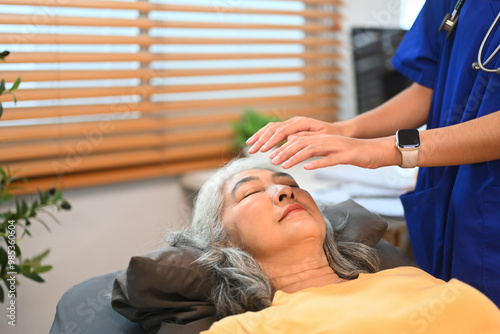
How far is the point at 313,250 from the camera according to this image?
1428mm

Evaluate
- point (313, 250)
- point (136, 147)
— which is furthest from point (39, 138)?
point (313, 250)

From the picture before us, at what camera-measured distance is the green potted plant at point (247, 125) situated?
8.77ft

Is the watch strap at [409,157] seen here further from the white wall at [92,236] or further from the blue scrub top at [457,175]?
the white wall at [92,236]

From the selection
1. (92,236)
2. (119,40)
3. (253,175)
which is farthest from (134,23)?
(253,175)

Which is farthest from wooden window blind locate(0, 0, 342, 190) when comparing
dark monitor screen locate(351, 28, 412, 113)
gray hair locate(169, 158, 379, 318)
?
gray hair locate(169, 158, 379, 318)

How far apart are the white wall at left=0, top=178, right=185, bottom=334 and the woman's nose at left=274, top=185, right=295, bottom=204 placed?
82cm

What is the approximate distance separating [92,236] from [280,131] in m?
1.33

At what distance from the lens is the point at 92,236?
238cm

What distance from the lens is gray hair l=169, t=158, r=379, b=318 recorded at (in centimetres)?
130

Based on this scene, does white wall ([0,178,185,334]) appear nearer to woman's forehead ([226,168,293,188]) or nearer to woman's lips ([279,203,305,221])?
woman's forehead ([226,168,293,188])

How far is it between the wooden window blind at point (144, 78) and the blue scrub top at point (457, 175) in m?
1.26

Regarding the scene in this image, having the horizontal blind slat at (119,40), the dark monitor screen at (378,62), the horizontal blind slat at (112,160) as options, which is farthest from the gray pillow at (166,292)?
the dark monitor screen at (378,62)

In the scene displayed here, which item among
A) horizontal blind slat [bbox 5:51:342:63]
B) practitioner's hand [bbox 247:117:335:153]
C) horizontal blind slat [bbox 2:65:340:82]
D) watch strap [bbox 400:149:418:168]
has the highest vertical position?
horizontal blind slat [bbox 5:51:342:63]

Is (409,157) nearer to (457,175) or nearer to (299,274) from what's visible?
(457,175)
